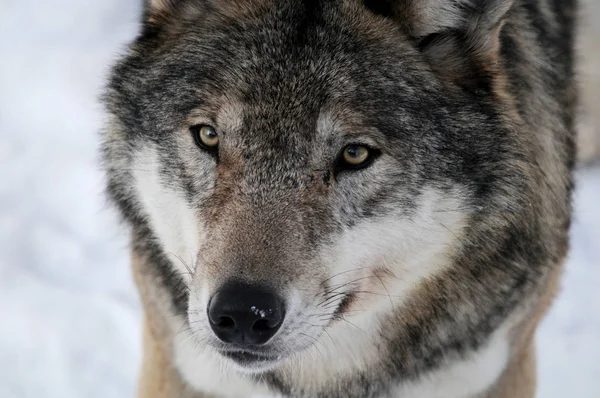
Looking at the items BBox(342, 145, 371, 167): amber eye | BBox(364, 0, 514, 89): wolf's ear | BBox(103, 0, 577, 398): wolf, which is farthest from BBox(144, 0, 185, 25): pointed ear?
BBox(342, 145, 371, 167): amber eye

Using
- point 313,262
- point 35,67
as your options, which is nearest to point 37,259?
point 35,67

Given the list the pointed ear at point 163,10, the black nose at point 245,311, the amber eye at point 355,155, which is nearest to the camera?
the black nose at point 245,311

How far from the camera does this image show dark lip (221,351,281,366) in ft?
7.07

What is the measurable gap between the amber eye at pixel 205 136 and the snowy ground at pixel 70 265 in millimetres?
893

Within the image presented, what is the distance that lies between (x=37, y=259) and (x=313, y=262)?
100 inches

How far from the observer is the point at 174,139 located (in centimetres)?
235

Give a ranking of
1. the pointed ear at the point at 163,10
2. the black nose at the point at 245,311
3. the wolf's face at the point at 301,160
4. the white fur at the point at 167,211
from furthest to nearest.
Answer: the pointed ear at the point at 163,10
the white fur at the point at 167,211
the wolf's face at the point at 301,160
the black nose at the point at 245,311

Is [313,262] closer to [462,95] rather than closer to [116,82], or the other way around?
[462,95]

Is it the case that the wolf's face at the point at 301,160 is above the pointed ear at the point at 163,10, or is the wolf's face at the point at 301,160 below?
below

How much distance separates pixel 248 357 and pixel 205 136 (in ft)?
2.04

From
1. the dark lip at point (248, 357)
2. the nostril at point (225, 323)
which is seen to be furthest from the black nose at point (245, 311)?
the dark lip at point (248, 357)

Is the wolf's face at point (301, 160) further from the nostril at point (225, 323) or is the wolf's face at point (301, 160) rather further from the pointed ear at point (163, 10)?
the pointed ear at point (163, 10)

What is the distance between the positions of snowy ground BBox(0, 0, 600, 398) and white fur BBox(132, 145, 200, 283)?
1.94 ft

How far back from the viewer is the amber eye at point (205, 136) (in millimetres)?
2268
